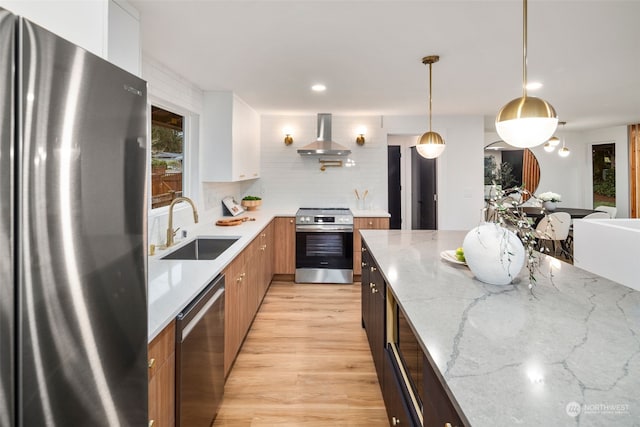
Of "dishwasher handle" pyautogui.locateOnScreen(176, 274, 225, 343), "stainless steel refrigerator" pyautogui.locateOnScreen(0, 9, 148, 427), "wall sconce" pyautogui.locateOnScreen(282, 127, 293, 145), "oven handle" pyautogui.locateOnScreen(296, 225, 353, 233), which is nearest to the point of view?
"stainless steel refrigerator" pyautogui.locateOnScreen(0, 9, 148, 427)

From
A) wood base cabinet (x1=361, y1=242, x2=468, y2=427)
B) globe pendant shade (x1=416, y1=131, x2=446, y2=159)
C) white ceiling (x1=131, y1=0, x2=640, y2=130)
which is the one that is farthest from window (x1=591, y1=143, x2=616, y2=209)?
wood base cabinet (x1=361, y1=242, x2=468, y2=427)

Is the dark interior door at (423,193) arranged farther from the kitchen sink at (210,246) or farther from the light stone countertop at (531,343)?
the light stone countertop at (531,343)

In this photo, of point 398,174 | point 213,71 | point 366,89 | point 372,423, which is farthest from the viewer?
point 398,174

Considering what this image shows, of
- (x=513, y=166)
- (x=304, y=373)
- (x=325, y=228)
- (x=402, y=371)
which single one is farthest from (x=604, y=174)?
(x=402, y=371)

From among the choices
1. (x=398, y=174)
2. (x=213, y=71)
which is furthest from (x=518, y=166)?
(x=213, y=71)

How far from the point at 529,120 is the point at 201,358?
1835 mm

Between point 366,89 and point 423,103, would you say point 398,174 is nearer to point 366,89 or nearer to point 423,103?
point 423,103

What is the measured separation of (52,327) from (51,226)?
202mm

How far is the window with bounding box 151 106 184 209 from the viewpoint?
304 centimetres

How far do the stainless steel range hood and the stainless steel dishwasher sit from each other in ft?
10.4

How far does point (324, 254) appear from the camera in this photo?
473 centimetres

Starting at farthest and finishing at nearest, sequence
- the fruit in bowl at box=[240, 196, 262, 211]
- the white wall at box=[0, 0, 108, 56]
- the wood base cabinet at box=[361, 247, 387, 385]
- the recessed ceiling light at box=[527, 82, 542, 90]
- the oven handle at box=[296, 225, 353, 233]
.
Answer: the fruit in bowl at box=[240, 196, 262, 211]
the oven handle at box=[296, 225, 353, 233]
the recessed ceiling light at box=[527, 82, 542, 90]
the wood base cabinet at box=[361, 247, 387, 385]
the white wall at box=[0, 0, 108, 56]

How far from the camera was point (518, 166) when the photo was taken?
7.68m

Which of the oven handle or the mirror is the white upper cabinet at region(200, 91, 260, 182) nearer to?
the oven handle
